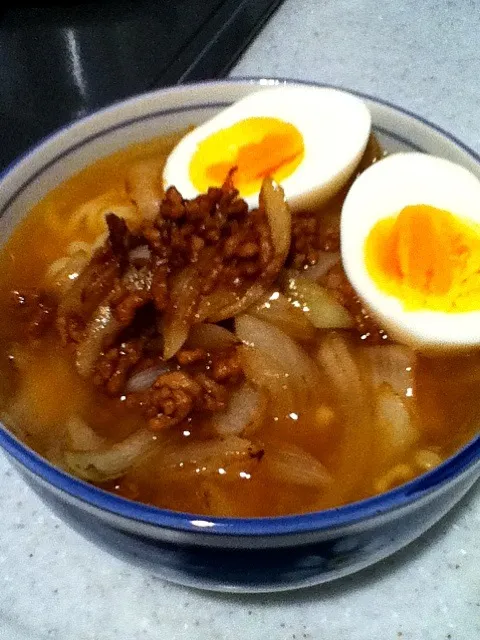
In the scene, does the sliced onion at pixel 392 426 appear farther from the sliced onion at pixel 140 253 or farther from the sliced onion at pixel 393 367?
the sliced onion at pixel 140 253

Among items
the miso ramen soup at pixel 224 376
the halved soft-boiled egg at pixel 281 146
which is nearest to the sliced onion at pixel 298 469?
the miso ramen soup at pixel 224 376

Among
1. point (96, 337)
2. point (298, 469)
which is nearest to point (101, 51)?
point (96, 337)

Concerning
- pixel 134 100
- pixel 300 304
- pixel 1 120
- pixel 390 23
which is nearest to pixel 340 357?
pixel 300 304

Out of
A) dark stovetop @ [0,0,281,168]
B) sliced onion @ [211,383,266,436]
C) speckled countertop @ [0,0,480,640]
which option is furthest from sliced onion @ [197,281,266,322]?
dark stovetop @ [0,0,281,168]

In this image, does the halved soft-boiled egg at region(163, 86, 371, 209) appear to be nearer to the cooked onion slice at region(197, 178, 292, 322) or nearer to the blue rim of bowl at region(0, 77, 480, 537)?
the cooked onion slice at region(197, 178, 292, 322)

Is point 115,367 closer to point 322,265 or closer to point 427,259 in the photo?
point 322,265

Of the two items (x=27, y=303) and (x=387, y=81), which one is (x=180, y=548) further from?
(x=387, y=81)

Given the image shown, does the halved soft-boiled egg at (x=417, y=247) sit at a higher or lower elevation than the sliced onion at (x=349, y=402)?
higher

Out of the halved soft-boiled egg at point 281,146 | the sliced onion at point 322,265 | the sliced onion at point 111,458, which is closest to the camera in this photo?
the sliced onion at point 111,458
